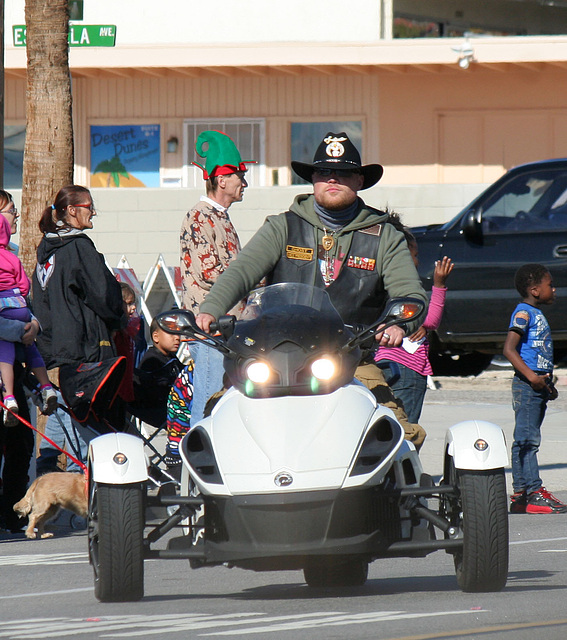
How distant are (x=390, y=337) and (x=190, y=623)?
135 cm

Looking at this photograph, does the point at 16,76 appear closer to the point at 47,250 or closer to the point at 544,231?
the point at 544,231

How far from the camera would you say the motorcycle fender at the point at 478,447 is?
5.46 m

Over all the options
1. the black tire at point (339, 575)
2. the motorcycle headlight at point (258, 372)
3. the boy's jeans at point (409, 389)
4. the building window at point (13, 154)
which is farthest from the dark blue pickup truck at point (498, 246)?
the building window at point (13, 154)

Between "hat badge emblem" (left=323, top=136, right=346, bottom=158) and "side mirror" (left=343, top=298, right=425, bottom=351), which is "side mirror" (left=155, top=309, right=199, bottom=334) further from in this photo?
"hat badge emblem" (left=323, top=136, right=346, bottom=158)

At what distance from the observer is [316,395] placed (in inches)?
209

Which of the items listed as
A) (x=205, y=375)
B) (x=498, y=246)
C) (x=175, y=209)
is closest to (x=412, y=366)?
(x=205, y=375)

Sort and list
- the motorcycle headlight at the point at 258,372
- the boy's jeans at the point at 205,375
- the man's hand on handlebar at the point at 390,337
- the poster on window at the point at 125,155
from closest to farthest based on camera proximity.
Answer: the motorcycle headlight at the point at 258,372 → the man's hand on handlebar at the point at 390,337 → the boy's jeans at the point at 205,375 → the poster on window at the point at 125,155

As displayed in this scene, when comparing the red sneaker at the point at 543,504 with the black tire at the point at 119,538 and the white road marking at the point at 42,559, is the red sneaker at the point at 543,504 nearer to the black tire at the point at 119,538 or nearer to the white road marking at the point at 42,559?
the white road marking at the point at 42,559

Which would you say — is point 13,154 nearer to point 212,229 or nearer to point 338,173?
point 212,229

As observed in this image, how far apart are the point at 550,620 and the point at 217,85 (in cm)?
1864

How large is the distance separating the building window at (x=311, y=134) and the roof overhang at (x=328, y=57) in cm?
92

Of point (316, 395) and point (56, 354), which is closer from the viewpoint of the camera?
point (316, 395)

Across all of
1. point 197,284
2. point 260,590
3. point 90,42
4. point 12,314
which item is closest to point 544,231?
point 90,42

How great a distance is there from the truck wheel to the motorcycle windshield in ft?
2.72
